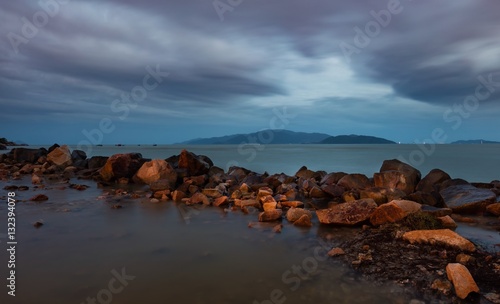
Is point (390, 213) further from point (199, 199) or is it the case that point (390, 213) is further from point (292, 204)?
point (199, 199)

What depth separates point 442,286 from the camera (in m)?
5.58

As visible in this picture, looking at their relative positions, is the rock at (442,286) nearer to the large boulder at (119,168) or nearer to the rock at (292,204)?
the rock at (292,204)

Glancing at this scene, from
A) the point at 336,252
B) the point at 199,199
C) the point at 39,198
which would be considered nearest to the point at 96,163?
the point at 39,198

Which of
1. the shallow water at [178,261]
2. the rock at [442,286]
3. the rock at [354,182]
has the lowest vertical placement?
the shallow water at [178,261]

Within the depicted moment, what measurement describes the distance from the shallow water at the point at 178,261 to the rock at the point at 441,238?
6.41 ft

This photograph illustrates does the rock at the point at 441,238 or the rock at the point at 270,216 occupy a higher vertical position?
the rock at the point at 441,238

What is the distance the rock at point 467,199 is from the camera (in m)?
11.7

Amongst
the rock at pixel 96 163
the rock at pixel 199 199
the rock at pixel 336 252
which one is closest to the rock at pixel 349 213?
the rock at pixel 336 252

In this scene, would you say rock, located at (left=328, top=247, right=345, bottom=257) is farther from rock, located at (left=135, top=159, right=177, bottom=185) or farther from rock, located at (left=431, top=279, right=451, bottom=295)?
rock, located at (left=135, top=159, right=177, bottom=185)

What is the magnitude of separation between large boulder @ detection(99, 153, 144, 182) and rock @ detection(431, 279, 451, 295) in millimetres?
20371

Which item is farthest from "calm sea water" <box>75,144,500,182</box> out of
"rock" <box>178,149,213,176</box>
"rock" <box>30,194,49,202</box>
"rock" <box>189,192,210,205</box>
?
Answer: "rock" <box>30,194,49,202</box>

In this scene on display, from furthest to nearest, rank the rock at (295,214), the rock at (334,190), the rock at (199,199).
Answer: the rock at (334,190), the rock at (199,199), the rock at (295,214)

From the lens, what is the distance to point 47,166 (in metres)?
29.3

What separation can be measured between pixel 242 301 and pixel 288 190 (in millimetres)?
10919
